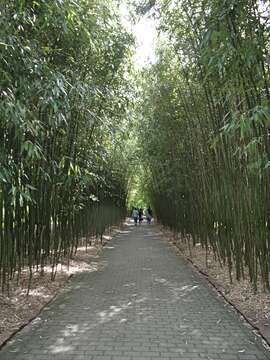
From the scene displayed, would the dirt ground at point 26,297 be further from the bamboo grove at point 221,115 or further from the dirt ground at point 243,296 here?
the bamboo grove at point 221,115

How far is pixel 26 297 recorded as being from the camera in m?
5.05

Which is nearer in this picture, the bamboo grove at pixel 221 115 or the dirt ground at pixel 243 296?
the bamboo grove at pixel 221 115

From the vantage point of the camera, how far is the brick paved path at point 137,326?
326 centimetres

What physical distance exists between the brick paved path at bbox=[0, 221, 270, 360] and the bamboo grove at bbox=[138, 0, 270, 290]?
833 millimetres

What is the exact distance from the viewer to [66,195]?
7121 mm

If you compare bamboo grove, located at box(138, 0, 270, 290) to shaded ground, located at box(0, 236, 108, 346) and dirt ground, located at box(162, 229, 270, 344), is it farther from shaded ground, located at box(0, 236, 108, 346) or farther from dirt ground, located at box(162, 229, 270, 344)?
shaded ground, located at box(0, 236, 108, 346)

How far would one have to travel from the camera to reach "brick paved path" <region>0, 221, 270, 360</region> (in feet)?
10.7

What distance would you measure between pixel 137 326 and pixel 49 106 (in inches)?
84.0

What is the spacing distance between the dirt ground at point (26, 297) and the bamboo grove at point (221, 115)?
7.98 feet

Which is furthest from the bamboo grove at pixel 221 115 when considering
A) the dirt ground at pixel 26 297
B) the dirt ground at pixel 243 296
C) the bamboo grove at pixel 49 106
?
the dirt ground at pixel 26 297

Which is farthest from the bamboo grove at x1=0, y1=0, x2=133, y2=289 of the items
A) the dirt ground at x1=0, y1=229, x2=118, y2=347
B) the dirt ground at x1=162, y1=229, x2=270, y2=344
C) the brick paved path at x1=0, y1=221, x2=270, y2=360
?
the dirt ground at x1=162, y1=229, x2=270, y2=344

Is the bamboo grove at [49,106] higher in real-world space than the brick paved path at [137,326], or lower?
higher

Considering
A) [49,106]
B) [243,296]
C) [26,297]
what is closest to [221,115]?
[243,296]

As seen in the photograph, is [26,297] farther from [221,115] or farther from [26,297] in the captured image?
[221,115]
